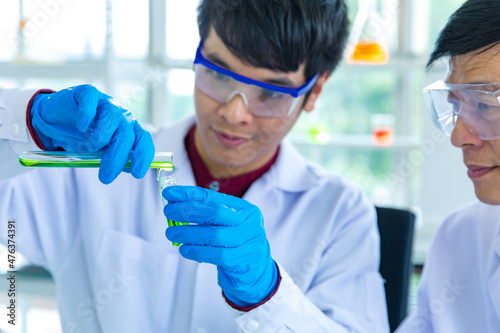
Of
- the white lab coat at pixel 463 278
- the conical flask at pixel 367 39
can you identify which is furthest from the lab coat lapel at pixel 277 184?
the conical flask at pixel 367 39

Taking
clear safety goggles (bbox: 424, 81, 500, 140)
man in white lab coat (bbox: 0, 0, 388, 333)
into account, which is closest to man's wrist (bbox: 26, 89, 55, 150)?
man in white lab coat (bbox: 0, 0, 388, 333)

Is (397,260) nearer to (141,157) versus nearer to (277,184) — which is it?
(277,184)

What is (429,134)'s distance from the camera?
385 cm

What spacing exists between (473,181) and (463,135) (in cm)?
13

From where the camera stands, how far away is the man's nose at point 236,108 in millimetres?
1530

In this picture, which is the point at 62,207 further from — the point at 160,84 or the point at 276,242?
the point at 160,84

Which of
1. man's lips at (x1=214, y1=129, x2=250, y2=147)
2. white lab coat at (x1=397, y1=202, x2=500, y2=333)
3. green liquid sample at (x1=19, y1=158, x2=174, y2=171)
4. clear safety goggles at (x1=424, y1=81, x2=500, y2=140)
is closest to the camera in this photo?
green liquid sample at (x1=19, y1=158, x2=174, y2=171)

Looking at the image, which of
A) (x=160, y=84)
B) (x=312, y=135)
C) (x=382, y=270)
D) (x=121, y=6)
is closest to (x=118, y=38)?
(x=121, y=6)

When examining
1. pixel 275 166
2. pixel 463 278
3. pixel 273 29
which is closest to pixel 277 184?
pixel 275 166

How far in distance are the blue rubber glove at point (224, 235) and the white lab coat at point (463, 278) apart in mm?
529

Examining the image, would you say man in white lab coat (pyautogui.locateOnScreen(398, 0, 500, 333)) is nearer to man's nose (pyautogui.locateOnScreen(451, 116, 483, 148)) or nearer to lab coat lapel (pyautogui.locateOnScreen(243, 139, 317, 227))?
man's nose (pyautogui.locateOnScreen(451, 116, 483, 148))

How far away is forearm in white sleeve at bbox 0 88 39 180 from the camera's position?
134cm

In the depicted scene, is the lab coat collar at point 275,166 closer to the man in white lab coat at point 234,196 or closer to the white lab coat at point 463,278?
the man in white lab coat at point 234,196

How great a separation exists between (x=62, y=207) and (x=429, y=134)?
9.30 feet
